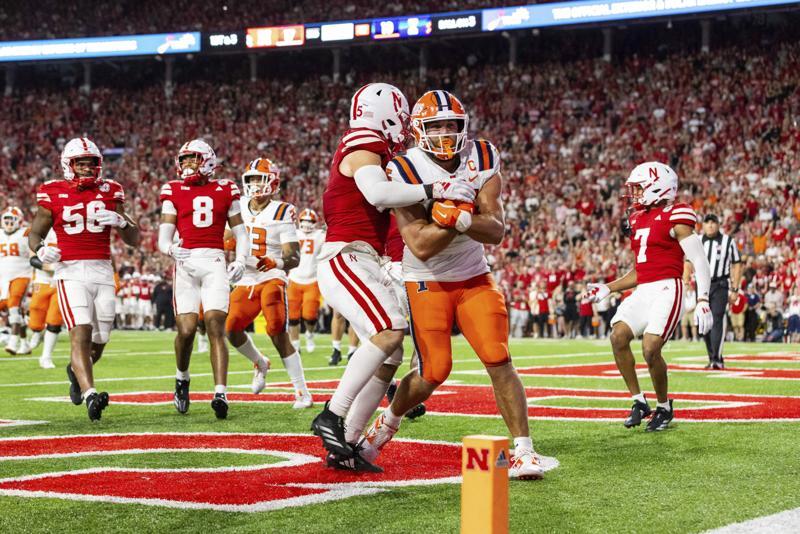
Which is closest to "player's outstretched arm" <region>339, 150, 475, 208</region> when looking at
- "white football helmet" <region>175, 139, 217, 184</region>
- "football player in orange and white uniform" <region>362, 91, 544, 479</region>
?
"football player in orange and white uniform" <region>362, 91, 544, 479</region>

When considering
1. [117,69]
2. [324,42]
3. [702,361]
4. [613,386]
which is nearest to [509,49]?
[324,42]

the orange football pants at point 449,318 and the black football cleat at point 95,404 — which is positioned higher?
the orange football pants at point 449,318

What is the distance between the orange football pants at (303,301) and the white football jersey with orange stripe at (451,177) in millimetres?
10057

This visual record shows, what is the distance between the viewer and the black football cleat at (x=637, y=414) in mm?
6777

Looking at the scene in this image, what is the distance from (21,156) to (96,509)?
33.8m

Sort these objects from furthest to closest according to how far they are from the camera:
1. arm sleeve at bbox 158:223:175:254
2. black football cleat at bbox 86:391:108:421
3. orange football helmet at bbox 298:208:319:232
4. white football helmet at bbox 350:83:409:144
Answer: orange football helmet at bbox 298:208:319:232 → arm sleeve at bbox 158:223:175:254 → black football cleat at bbox 86:391:108:421 → white football helmet at bbox 350:83:409:144

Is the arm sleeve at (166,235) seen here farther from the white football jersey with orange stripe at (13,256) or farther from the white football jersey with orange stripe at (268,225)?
the white football jersey with orange stripe at (13,256)

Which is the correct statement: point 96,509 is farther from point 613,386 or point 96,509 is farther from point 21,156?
point 21,156

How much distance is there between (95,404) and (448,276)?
2.95 metres

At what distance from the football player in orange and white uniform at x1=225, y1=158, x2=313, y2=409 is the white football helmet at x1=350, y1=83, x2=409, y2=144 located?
9.11 ft

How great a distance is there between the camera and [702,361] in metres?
14.1

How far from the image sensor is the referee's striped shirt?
12727 mm

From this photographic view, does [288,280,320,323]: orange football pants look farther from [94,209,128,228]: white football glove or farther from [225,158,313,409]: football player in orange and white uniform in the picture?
[94,209,128,228]: white football glove

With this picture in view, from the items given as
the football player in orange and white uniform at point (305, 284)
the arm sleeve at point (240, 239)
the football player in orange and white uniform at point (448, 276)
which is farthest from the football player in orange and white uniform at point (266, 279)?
the football player in orange and white uniform at point (305, 284)
